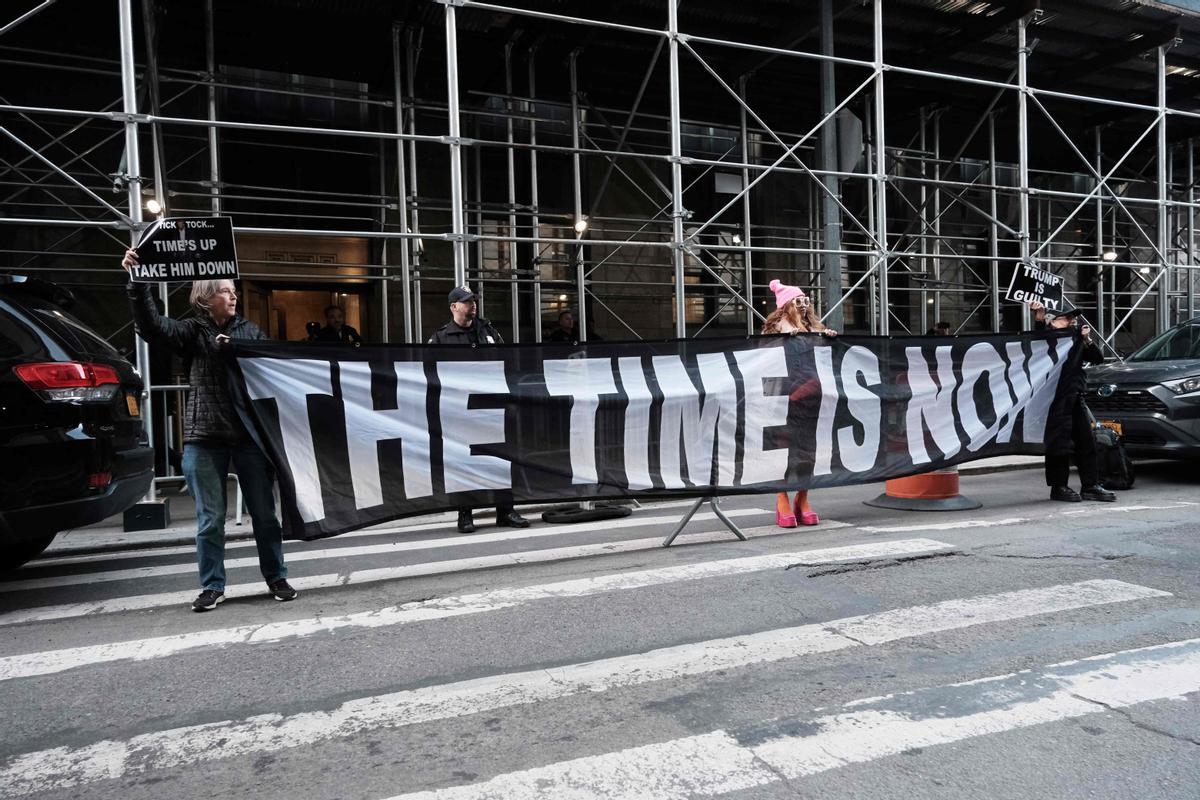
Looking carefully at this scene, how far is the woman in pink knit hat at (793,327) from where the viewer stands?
7.05 meters

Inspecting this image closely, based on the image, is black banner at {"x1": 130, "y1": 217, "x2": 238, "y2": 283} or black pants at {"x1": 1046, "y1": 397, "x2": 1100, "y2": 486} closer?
black banner at {"x1": 130, "y1": 217, "x2": 238, "y2": 283}

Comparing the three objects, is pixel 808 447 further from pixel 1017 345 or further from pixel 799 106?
pixel 799 106

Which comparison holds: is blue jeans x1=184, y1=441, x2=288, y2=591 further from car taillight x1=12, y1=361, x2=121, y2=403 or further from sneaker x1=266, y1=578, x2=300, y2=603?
car taillight x1=12, y1=361, x2=121, y2=403

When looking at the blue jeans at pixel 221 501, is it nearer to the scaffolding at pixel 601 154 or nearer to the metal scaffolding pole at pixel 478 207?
the scaffolding at pixel 601 154

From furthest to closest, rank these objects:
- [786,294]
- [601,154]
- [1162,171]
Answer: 1. [1162,171]
2. [601,154]
3. [786,294]

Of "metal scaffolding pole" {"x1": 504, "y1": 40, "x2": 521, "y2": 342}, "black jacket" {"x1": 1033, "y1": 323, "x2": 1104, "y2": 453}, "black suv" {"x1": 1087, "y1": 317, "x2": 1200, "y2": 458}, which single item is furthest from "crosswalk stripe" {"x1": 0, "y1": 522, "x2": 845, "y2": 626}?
"metal scaffolding pole" {"x1": 504, "y1": 40, "x2": 521, "y2": 342}

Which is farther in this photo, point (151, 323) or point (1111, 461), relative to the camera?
point (1111, 461)

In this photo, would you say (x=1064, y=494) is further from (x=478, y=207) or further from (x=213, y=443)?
(x=478, y=207)

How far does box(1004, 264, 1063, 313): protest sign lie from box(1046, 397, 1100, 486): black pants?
1155 millimetres

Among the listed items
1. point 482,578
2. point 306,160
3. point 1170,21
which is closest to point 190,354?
point 482,578

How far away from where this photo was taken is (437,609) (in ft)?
15.8

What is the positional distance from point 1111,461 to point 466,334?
6.90m

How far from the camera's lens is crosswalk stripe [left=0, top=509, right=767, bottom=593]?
5.86 metres

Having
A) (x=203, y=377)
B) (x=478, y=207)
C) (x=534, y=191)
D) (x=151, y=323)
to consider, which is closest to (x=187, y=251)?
(x=151, y=323)
